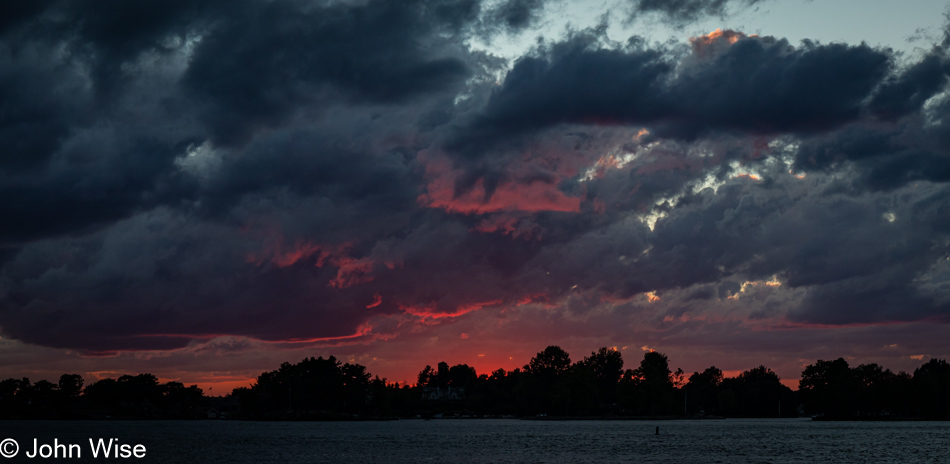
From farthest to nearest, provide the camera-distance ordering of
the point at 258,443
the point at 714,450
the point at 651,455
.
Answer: the point at 258,443 → the point at 714,450 → the point at 651,455

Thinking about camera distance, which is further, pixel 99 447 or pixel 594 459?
pixel 99 447

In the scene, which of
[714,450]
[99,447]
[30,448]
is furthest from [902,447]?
[30,448]

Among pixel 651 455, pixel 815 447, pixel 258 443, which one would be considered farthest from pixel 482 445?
pixel 815 447

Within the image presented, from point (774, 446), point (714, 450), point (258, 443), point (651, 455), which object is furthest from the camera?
point (258, 443)

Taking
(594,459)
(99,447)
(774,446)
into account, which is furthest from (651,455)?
(99,447)

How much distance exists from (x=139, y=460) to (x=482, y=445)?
211 ft

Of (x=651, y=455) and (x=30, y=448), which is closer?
(x=651, y=455)

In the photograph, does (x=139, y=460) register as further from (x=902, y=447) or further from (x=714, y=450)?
(x=902, y=447)

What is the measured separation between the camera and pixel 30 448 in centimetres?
13925

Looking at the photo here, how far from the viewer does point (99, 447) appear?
142875 millimetres

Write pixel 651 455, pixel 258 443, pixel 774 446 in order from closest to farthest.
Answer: pixel 651 455, pixel 774 446, pixel 258 443

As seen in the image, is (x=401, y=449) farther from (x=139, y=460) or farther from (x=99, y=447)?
(x=99, y=447)

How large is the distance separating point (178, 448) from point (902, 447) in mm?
134977

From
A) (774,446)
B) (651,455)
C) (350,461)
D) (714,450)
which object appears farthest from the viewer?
(774,446)
